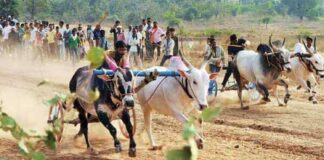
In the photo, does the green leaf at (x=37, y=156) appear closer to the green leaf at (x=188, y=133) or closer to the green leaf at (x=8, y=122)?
the green leaf at (x=8, y=122)

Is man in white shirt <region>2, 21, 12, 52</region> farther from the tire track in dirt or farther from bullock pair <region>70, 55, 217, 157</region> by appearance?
bullock pair <region>70, 55, 217, 157</region>

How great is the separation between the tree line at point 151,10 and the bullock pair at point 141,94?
4548 cm

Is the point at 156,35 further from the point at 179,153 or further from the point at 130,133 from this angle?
the point at 179,153

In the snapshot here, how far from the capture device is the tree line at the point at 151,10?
63.2m

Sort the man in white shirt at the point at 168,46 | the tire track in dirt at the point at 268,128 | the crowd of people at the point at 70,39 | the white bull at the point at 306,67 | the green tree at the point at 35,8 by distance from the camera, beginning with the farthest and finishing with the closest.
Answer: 1. the green tree at the point at 35,8
2. the crowd of people at the point at 70,39
3. the man in white shirt at the point at 168,46
4. the white bull at the point at 306,67
5. the tire track in dirt at the point at 268,128

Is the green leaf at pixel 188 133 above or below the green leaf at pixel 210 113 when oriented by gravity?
below

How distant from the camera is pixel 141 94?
9.40 m

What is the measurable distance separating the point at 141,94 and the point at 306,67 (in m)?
6.80

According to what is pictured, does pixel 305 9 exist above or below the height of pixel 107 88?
above

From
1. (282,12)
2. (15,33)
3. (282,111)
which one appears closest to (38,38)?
(15,33)

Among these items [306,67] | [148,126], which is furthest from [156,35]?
[148,126]

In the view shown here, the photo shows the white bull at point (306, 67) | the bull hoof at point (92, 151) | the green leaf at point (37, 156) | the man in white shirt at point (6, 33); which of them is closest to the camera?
the green leaf at point (37, 156)

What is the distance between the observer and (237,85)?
14.9m

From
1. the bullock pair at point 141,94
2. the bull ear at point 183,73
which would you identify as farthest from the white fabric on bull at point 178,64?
the bull ear at point 183,73
